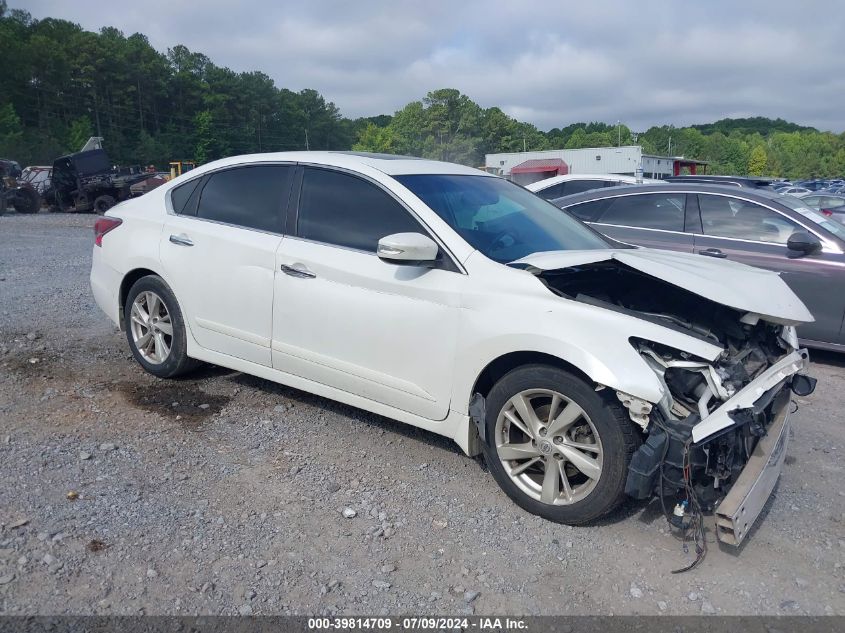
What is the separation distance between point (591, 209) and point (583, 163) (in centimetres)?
5581

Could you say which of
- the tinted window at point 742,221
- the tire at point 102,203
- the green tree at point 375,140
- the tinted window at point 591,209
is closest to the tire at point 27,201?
the tire at point 102,203

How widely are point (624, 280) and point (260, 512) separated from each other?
7.45 feet

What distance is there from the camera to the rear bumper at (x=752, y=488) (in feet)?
9.46

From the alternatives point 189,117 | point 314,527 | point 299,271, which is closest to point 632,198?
point 299,271

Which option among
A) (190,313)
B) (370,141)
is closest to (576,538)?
(190,313)

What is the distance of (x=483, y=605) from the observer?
110 inches

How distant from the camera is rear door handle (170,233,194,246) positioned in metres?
4.80

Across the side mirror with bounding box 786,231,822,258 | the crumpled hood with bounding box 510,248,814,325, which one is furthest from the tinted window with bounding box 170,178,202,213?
the side mirror with bounding box 786,231,822,258

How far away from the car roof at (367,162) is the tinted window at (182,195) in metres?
0.19

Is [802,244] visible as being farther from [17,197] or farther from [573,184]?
[17,197]

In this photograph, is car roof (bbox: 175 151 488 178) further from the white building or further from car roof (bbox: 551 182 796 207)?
the white building

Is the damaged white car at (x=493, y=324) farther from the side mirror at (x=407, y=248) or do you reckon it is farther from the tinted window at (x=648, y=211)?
the tinted window at (x=648, y=211)

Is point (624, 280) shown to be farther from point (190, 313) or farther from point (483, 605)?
point (190, 313)

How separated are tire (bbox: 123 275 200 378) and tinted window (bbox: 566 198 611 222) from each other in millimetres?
4320
